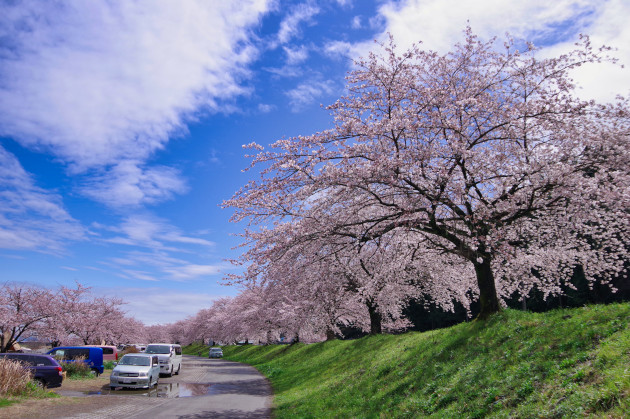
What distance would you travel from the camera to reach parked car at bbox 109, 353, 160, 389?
63.2 feet

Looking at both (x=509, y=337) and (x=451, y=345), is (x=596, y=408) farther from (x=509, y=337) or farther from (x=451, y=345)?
(x=451, y=345)

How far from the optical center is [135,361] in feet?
67.6

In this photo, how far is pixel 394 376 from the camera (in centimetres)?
1204

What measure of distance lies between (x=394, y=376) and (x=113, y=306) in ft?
190

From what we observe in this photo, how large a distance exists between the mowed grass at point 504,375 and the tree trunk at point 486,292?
54cm

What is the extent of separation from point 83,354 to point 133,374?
29.3 feet

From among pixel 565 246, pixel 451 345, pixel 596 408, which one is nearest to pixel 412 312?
pixel 565 246

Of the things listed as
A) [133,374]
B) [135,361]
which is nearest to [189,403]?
[133,374]

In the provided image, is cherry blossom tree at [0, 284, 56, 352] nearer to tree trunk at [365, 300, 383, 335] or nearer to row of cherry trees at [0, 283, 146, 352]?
row of cherry trees at [0, 283, 146, 352]

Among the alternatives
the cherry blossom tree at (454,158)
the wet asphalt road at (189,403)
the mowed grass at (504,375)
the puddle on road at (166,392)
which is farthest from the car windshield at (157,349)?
the cherry blossom tree at (454,158)

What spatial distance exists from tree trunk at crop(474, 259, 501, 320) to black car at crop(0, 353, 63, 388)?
18.7m

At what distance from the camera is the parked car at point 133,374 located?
19266 millimetres

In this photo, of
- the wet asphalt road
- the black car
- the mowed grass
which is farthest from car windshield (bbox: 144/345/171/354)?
the mowed grass

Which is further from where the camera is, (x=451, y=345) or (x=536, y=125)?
(x=451, y=345)
